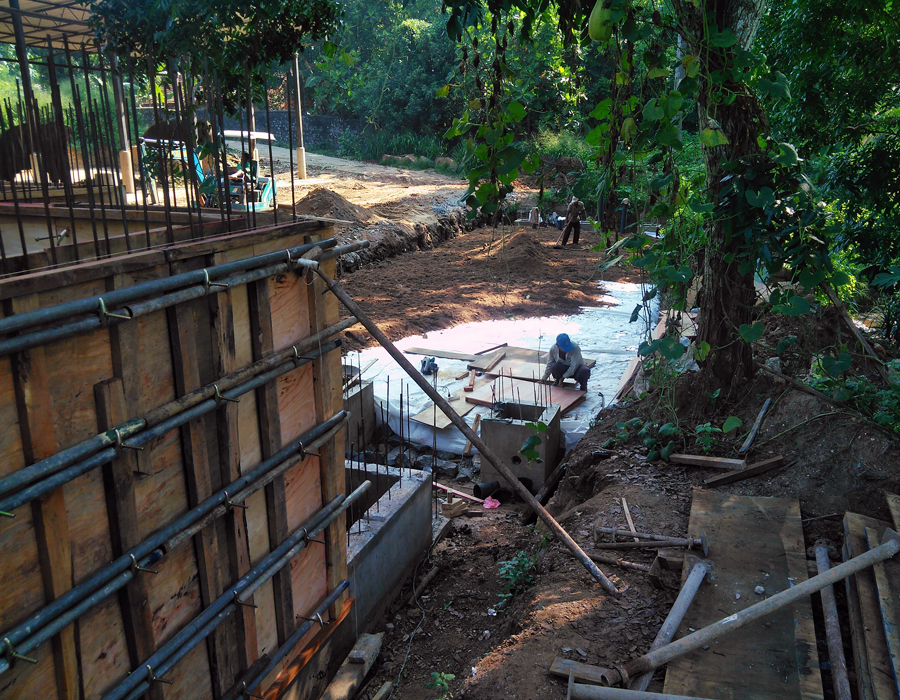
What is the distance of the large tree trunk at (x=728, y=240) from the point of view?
5.20m

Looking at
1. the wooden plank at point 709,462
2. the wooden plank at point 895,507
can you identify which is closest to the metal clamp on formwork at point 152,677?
the wooden plank at point 895,507

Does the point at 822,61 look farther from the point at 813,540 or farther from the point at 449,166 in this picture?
the point at 449,166

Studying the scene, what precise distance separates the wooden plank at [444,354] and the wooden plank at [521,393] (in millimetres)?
1003

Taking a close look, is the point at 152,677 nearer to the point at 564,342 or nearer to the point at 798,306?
the point at 798,306

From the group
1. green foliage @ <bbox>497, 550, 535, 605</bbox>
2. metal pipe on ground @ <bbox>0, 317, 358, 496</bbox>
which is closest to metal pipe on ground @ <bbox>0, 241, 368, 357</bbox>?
metal pipe on ground @ <bbox>0, 317, 358, 496</bbox>

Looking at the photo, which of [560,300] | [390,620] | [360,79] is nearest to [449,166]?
[360,79]

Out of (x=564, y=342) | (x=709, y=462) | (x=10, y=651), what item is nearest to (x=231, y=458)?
(x=10, y=651)

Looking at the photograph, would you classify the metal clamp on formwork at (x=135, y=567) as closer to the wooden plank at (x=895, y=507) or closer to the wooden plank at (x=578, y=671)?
the wooden plank at (x=578, y=671)

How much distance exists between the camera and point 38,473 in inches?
82.2

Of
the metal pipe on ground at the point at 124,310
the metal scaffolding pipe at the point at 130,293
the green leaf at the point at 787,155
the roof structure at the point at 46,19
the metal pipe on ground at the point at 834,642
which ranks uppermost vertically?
the roof structure at the point at 46,19

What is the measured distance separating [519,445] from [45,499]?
18.3ft

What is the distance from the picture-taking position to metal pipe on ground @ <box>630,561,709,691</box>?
11.1 feet

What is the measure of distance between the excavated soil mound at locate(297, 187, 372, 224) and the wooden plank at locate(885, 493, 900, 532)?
13.5 m

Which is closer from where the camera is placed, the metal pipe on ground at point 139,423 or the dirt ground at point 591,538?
the metal pipe on ground at point 139,423
